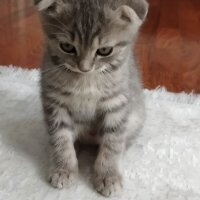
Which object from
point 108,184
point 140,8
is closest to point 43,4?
point 140,8

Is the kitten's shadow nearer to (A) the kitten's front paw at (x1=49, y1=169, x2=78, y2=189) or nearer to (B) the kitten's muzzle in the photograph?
(A) the kitten's front paw at (x1=49, y1=169, x2=78, y2=189)

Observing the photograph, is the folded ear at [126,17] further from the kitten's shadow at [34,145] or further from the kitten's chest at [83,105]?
the kitten's shadow at [34,145]

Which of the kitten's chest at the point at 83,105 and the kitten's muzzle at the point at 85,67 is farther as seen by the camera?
the kitten's chest at the point at 83,105

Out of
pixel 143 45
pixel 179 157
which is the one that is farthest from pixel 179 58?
pixel 179 157

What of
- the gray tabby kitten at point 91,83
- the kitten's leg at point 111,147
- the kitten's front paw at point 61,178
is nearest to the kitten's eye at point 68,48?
the gray tabby kitten at point 91,83

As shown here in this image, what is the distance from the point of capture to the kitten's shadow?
134 cm

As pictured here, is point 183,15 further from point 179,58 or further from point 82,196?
point 82,196

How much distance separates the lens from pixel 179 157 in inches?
55.6

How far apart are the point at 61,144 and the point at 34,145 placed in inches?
6.3

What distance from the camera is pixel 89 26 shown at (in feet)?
3.60

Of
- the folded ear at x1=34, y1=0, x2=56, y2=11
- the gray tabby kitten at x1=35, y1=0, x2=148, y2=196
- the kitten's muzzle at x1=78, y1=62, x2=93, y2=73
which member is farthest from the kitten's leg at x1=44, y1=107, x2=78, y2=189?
the folded ear at x1=34, y1=0, x2=56, y2=11

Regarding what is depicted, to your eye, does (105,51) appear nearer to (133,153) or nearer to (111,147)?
(111,147)

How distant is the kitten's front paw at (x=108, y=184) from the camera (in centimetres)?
125

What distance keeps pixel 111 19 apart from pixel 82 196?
0.47 metres
